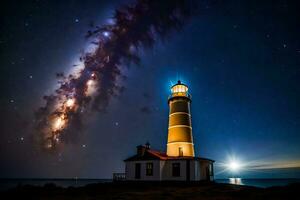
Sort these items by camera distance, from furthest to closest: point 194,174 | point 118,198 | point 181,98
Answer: point 181,98, point 194,174, point 118,198

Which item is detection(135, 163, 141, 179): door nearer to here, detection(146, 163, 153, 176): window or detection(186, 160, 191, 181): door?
detection(146, 163, 153, 176): window

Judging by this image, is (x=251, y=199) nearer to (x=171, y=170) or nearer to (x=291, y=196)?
(x=291, y=196)

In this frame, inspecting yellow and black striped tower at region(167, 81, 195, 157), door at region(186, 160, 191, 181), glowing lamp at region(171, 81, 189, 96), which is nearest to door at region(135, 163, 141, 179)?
yellow and black striped tower at region(167, 81, 195, 157)

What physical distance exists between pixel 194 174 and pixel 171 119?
6.92 meters

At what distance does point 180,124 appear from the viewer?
27047 mm

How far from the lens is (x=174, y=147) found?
87.1ft

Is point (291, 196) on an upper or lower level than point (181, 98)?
lower

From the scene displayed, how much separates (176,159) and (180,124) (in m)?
4.23

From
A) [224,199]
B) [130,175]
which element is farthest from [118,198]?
[130,175]

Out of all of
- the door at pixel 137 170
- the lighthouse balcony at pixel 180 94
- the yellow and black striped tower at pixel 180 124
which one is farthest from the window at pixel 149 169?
the lighthouse balcony at pixel 180 94

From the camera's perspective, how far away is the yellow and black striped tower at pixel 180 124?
26.3m

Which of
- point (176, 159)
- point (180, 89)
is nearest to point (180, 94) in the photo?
point (180, 89)

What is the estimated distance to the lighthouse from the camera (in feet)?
80.7

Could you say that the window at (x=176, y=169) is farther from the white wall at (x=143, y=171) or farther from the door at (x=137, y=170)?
the door at (x=137, y=170)
